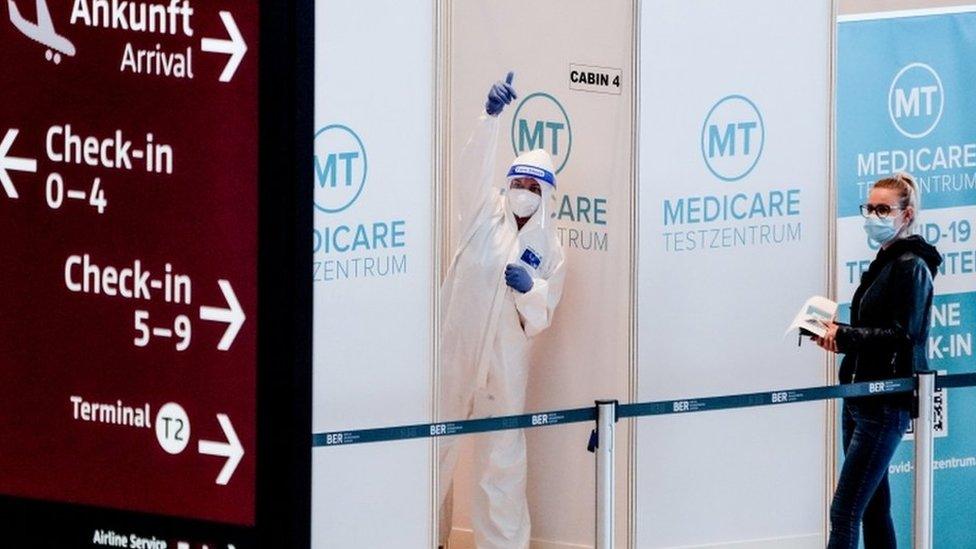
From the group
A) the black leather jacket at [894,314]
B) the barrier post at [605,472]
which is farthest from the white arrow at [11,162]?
the black leather jacket at [894,314]

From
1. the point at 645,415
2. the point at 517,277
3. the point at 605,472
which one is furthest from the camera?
the point at 517,277

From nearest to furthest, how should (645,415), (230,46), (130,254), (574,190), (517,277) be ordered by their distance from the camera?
(230,46) < (130,254) < (645,415) < (517,277) < (574,190)

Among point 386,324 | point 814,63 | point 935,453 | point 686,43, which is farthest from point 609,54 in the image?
point 935,453

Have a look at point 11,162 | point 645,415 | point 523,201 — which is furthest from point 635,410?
point 11,162

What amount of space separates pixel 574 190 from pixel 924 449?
160 cm

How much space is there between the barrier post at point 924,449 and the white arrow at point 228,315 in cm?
446

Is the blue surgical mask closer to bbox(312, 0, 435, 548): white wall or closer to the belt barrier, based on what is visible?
the belt barrier

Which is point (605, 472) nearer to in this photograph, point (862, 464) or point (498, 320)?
point (862, 464)

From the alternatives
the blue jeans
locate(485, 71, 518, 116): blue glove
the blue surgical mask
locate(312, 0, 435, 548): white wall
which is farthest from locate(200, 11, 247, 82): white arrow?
the blue surgical mask

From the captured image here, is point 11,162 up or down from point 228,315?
up

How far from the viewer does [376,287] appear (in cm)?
606

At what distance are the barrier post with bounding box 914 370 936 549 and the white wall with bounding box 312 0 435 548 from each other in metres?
1.69

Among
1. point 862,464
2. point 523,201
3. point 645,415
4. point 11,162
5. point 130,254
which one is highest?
point 523,201

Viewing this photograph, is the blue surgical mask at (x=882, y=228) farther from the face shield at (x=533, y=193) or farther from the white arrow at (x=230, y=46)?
the white arrow at (x=230, y=46)
